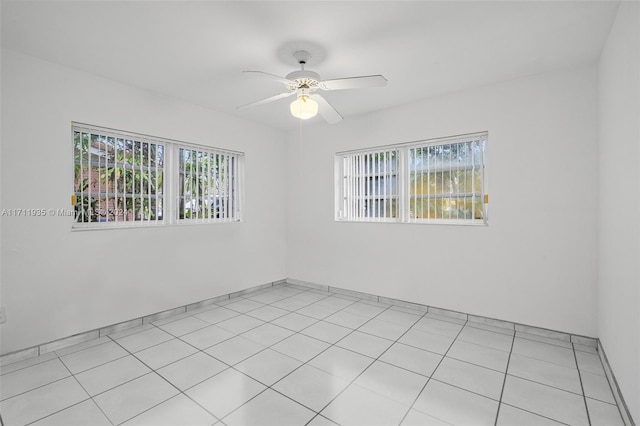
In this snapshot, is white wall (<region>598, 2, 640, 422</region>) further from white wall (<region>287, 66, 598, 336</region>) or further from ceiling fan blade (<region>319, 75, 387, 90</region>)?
ceiling fan blade (<region>319, 75, 387, 90</region>)

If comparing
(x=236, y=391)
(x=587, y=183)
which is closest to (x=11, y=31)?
(x=236, y=391)

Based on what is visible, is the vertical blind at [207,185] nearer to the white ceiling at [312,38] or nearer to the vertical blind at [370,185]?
the white ceiling at [312,38]

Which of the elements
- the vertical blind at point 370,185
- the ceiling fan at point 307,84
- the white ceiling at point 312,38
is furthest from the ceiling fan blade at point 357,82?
the vertical blind at point 370,185

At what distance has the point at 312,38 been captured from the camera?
2.31 metres

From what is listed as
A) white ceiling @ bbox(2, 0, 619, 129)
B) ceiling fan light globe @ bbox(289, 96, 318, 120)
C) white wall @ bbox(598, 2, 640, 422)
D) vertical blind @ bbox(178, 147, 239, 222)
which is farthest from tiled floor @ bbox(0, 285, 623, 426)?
white ceiling @ bbox(2, 0, 619, 129)

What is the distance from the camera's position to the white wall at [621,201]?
170 cm

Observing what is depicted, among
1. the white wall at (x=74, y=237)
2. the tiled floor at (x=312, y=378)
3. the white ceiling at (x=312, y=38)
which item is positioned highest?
the white ceiling at (x=312, y=38)

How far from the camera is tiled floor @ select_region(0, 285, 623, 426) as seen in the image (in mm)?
1848

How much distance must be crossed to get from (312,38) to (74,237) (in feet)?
9.18

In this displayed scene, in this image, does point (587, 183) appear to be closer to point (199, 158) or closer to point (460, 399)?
point (460, 399)

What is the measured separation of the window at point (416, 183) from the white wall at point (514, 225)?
16 cm

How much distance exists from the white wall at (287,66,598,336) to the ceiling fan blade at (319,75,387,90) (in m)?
1.11

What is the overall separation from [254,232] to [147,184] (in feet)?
5.35

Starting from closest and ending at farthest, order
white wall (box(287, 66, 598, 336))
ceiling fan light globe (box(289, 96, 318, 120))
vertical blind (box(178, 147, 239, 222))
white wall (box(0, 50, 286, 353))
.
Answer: ceiling fan light globe (box(289, 96, 318, 120)) → white wall (box(0, 50, 286, 353)) → white wall (box(287, 66, 598, 336)) → vertical blind (box(178, 147, 239, 222))
